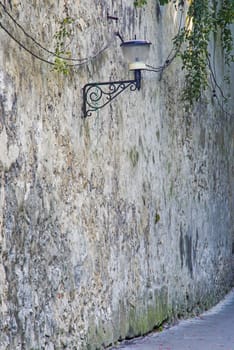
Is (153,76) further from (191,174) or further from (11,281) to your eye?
(11,281)

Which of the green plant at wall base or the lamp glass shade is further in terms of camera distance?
the lamp glass shade

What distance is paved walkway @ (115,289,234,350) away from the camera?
8.23 m

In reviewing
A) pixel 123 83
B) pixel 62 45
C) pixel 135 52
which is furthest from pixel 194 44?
pixel 62 45

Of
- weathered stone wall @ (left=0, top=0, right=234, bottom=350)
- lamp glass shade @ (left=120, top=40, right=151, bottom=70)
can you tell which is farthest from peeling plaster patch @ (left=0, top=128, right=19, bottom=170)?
lamp glass shade @ (left=120, top=40, right=151, bottom=70)

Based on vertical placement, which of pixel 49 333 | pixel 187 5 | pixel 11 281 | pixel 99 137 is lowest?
pixel 49 333

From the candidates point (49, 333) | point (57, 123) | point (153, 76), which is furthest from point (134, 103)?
point (49, 333)

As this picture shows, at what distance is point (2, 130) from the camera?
5.64 meters

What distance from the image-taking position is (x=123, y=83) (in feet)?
24.3

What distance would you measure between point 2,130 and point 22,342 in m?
1.37

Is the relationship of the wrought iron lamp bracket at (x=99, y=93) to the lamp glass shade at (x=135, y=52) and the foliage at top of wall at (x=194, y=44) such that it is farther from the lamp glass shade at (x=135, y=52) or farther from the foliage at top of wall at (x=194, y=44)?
the foliage at top of wall at (x=194, y=44)

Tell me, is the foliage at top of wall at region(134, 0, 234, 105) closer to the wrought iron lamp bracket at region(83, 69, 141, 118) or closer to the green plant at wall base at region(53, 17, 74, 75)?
the wrought iron lamp bracket at region(83, 69, 141, 118)

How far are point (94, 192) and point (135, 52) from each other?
125 centimetres

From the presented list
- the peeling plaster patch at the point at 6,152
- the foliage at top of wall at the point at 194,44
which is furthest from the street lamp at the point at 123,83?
the foliage at top of wall at the point at 194,44

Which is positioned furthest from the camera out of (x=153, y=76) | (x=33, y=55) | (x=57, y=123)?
(x=153, y=76)
